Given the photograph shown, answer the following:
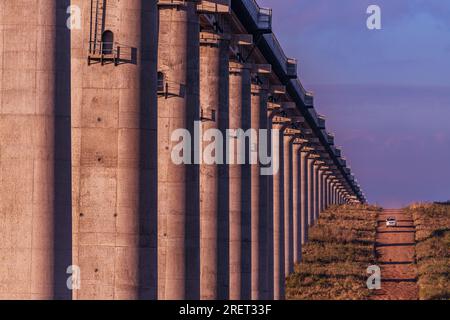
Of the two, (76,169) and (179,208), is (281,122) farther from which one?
(76,169)

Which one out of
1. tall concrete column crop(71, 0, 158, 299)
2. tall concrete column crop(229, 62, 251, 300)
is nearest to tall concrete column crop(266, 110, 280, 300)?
tall concrete column crop(229, 62, 251, 300)

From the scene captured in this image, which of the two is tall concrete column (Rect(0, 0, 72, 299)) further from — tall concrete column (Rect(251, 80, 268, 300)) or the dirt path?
the dirt path

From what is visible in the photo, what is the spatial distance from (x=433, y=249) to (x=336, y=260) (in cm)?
791

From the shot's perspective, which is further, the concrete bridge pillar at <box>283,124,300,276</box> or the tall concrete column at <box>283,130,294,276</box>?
the concrete bridge pillar at <box>283,124,300,276</box>

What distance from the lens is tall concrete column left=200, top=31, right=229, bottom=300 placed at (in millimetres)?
56125

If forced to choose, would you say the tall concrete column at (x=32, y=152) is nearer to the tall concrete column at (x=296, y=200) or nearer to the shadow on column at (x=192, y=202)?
the shadow on column at (x=192, y=202)

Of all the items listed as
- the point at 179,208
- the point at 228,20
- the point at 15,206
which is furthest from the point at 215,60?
the point at 15,206

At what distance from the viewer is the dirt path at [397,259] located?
80938mm

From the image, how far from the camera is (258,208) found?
7081 centimetres

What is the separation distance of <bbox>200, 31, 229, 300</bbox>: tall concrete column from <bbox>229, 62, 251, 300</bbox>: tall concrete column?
16.7ft

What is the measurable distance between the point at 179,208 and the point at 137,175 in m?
8.28

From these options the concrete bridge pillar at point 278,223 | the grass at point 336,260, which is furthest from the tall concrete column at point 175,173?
the concrete bridge pillar at point 278,223

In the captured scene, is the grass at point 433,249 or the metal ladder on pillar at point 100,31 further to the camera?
the grass at point 433,249

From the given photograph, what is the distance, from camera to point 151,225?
41.1m
